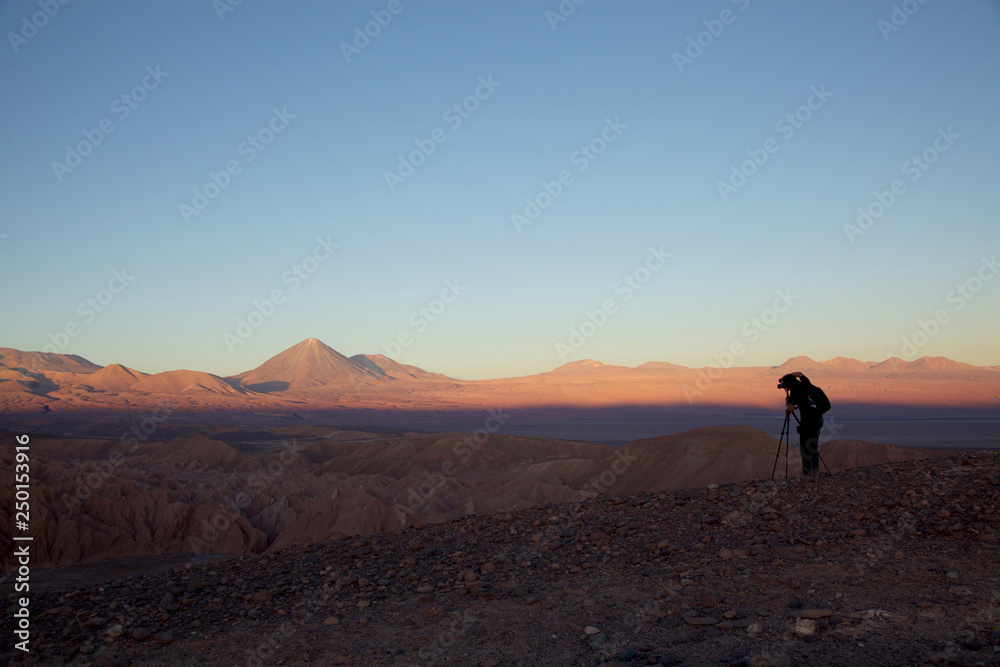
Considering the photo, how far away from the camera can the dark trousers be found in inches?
338

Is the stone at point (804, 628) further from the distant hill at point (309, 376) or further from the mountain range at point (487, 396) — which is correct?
the distant hill at point (309, 376)

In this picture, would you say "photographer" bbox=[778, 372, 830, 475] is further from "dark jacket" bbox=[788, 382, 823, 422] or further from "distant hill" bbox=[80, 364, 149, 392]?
"distant hill" bbox=[80, 364, 149, 392]

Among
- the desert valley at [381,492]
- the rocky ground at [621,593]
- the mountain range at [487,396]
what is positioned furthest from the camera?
the mountain range at [487,396]

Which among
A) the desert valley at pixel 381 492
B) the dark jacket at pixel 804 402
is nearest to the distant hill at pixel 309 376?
the desert valley at pixel 381 492

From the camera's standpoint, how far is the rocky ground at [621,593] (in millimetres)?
4262

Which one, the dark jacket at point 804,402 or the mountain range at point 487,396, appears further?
the mountain range at point 487,396

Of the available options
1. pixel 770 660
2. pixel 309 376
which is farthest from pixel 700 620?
pixel 309 376

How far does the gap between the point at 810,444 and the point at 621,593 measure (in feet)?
14.9

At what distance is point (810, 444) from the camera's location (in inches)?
339

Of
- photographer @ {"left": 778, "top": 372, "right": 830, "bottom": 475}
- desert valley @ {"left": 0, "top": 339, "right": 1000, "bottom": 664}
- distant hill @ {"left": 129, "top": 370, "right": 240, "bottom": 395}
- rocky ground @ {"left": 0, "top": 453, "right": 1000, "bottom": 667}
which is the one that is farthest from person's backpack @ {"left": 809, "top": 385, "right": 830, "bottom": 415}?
distant hill @ {"left": 129, "top": 370, "right": 240, "bottom": 395}

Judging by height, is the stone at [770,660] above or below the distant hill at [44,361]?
below

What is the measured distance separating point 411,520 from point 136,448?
34083mm

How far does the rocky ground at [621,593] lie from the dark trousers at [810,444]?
34.6 inches

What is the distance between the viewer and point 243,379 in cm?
19338
